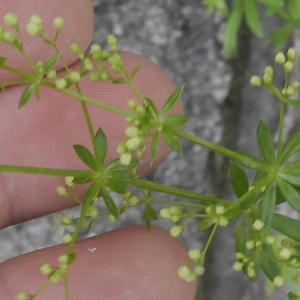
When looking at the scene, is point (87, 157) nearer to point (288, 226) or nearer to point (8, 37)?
point (8, 37)

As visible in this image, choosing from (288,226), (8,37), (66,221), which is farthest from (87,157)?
(288,226)

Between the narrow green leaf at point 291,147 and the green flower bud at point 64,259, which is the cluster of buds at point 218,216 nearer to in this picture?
the narrow green leaf at point 291,147

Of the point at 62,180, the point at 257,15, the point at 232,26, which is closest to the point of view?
the point at 62,180

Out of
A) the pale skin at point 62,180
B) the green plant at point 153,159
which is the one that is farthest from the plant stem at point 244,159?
the pale skin at point 62,180

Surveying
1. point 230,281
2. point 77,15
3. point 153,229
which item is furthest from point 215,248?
point 77,15

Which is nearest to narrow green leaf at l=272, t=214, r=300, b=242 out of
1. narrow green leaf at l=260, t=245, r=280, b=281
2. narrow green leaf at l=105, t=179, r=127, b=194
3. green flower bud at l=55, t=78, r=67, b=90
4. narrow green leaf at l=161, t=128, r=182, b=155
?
narrow green leaf at l=260, t=245, r=280, b=281
